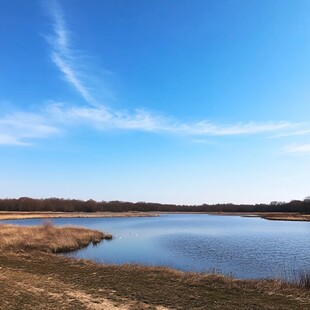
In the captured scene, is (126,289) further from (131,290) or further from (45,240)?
(45,240)

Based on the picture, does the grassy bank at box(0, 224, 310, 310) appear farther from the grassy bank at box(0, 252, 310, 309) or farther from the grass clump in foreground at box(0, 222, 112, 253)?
the grass clump in foreground at box(0, 222, 112, 253)

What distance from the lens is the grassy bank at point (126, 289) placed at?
33.8 feet

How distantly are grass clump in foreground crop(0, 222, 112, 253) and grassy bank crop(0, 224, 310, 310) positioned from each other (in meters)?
6.50

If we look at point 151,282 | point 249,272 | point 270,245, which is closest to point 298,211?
point 270,245

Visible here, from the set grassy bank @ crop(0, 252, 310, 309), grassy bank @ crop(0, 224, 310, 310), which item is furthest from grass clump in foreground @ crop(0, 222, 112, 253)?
grassy bank @ crop(0, 252, 310, 309)

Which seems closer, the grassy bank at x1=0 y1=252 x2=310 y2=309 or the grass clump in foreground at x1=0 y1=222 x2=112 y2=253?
the grassy bank at x1=0 y1=252 x2=310 y2=309

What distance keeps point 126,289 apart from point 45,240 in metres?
19.5

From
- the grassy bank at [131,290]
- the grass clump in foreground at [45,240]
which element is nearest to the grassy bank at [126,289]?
the grassy bank at [131,290]

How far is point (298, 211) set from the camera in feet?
418

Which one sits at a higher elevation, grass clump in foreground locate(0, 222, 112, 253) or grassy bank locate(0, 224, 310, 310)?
grass clump in foreground locate(0, 222, 112, 253)

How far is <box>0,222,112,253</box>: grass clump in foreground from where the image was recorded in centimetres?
2403

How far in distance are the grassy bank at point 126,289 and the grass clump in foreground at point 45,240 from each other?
256 inches

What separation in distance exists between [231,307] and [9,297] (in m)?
6.30

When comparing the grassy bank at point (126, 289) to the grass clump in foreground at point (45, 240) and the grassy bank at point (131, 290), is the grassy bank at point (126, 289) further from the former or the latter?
the grass clump in foreground at point (45, 240)
